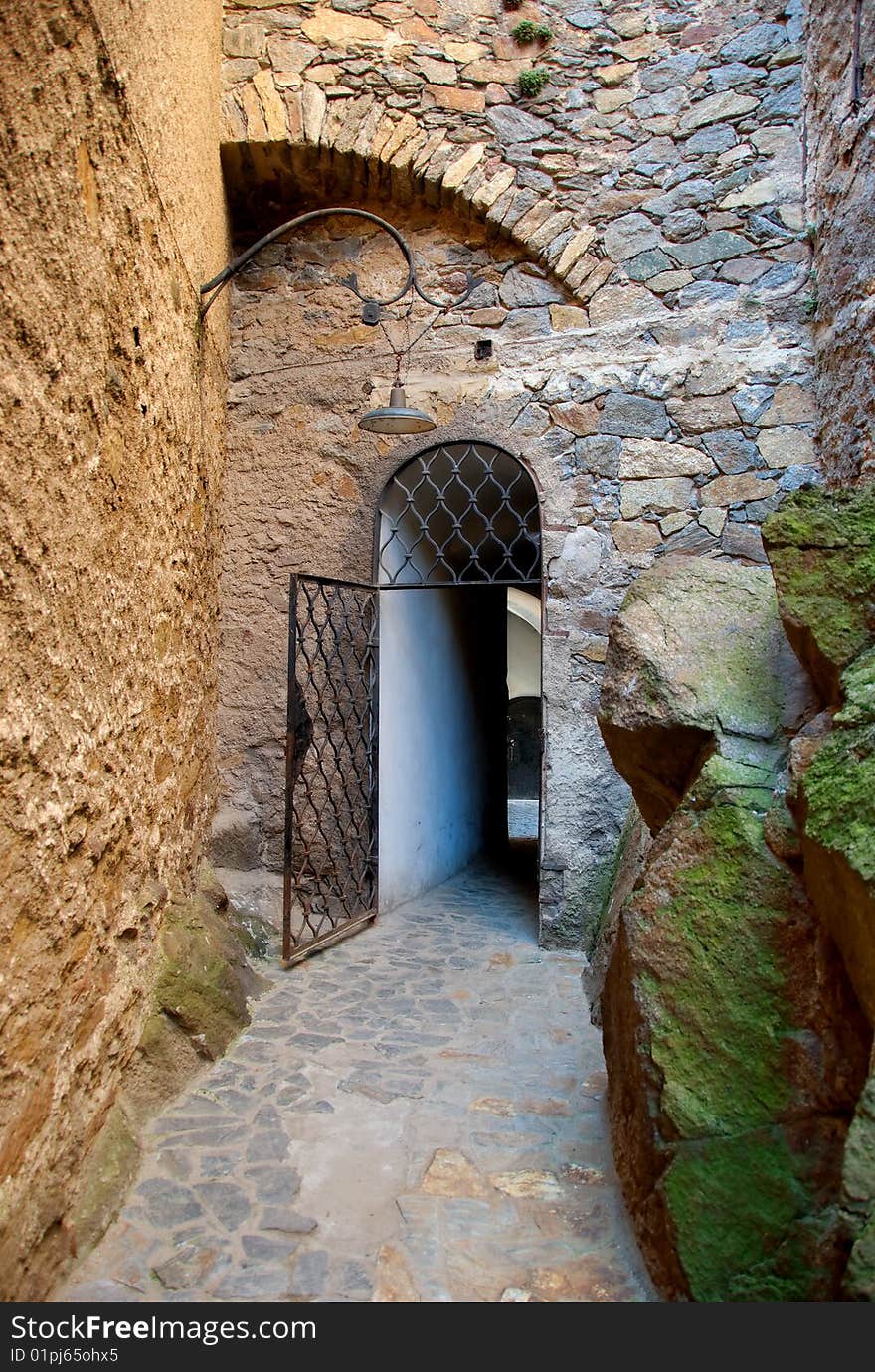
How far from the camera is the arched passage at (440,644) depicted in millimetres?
4371

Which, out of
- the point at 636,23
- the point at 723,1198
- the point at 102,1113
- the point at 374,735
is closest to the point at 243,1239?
the point at 102,1113

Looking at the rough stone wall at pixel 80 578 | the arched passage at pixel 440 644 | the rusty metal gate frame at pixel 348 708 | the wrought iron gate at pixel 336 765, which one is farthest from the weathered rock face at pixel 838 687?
the wrought iron gate at pixel 336 765

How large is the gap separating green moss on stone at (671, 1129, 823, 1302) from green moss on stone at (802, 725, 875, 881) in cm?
53

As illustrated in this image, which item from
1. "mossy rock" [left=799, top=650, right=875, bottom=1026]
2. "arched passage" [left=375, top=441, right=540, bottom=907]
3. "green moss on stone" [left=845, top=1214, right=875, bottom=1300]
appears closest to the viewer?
"green moss on stone" [left=845, top=1214, right=875, bottom=1300]

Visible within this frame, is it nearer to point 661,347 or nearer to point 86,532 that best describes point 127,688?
point 86,532

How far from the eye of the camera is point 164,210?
2975 millimetres

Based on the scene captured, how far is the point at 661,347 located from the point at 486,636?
11.5 ft

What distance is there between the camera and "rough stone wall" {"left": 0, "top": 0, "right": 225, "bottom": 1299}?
1745mm

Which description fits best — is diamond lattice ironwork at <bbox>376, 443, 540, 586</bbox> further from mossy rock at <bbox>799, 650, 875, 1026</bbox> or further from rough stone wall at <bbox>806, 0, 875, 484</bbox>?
mossy rock at <bbox>799, 650, 875, 1026</bbox>

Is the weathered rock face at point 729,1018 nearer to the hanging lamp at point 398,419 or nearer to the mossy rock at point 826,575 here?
the mossy rock at point 826,575

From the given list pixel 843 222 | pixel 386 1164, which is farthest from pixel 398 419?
pixel 386 1164

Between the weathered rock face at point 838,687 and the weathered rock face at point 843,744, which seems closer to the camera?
the weathered rock face at point 843,744

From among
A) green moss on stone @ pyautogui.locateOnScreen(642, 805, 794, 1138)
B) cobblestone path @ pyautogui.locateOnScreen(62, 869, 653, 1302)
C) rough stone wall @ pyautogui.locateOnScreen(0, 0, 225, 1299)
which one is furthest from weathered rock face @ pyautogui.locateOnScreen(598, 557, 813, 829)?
rough stone wall @ pyautogui.locateOnScreen(0, 0, 225, 1299)

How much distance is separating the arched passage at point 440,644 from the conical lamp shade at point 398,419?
2.16 ft
